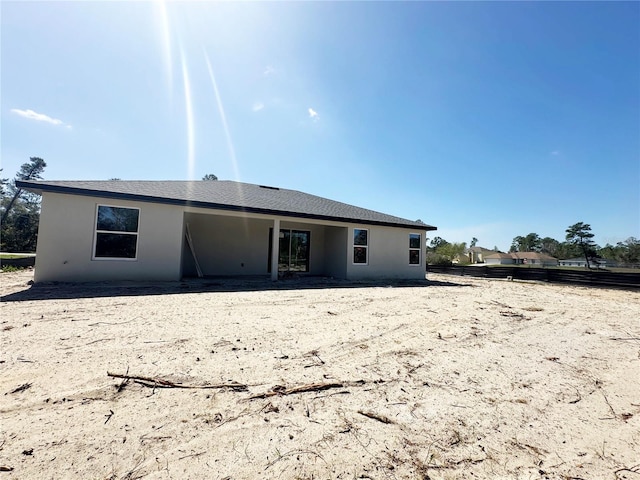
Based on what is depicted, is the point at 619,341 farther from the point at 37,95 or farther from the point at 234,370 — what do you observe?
the point at 37,95

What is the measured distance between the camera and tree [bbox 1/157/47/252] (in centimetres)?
2994

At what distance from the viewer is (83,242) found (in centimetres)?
725

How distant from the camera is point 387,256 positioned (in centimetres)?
1205

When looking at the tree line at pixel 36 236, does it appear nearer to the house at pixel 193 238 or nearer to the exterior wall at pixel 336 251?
the house at pixel 193 238

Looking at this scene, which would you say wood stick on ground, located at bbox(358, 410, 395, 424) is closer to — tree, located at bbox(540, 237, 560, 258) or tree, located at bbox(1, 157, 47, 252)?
tree, located at bbox(1, 157, 47, 252)

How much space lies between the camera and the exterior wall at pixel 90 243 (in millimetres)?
Answer: 6973

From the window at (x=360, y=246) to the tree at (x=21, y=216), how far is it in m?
36.7

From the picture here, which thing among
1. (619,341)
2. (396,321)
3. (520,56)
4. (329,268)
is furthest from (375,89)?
(619,341)

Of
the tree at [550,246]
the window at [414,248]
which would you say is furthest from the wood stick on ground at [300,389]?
the tree at [550,246]

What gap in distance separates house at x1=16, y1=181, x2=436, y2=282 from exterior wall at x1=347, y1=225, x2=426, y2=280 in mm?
47

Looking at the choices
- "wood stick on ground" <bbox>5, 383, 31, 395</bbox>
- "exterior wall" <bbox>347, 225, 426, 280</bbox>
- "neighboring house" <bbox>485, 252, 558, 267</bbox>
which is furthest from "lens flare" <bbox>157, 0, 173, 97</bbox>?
"neighboring house" <bbox>485, 252, 558, 267</bbox>

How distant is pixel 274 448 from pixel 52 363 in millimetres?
2618

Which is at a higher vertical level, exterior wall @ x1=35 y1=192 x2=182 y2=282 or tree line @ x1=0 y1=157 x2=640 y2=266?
tree line @ x1=0 y1=157 x2=640 y2=266

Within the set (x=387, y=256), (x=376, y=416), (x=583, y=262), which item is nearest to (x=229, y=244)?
(x=387, y=256)
